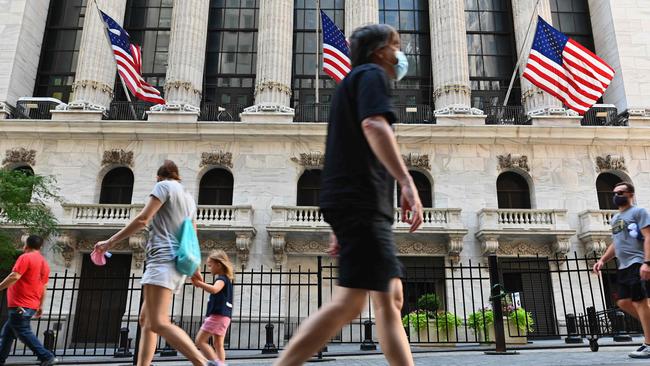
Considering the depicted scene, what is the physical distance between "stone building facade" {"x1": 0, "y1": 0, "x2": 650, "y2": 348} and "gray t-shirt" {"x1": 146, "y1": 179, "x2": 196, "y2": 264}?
48.9 ft

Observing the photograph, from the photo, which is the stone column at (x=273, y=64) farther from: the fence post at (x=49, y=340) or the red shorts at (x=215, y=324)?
the red shorts at (x=215, y=324)

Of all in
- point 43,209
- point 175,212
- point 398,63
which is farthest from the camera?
point 43,209

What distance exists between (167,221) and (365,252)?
2.50 meters

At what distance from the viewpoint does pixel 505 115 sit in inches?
924

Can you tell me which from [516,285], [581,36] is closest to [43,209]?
[516,285]

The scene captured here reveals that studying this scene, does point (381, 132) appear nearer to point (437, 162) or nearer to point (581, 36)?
point (437, 162)

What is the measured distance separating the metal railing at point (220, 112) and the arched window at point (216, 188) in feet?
8.82

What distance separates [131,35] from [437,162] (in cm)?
1628

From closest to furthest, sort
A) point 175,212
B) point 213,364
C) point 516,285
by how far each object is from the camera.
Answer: point 175,212 < point 213,364 < point 516,285

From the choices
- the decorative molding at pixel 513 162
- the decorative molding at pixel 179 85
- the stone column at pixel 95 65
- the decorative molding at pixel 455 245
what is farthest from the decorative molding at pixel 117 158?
the decorative molding at pixel 513 162

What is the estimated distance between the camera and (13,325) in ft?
24.2

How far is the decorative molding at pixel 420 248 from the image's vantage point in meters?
20.2

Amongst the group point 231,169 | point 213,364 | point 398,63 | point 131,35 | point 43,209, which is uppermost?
point 131,35

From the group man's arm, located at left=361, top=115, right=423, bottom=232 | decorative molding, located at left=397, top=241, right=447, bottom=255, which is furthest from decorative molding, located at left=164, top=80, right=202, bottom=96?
man's arm, located at left=361, top=115, right=423, bottom=232
